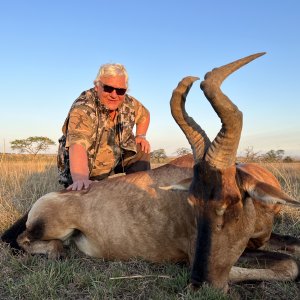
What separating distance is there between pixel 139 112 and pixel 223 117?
3.82 m

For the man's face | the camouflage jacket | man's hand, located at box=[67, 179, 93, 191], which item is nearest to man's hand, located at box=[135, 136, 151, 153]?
the camouflage jacket

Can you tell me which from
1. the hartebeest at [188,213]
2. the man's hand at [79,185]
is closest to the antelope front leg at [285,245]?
the hartebeest at [188,213]

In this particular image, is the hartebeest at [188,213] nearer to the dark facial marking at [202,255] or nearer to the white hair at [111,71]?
the dark facial marking at [202,255]

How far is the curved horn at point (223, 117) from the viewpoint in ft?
11.4

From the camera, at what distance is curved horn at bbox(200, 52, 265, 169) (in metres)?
3.46

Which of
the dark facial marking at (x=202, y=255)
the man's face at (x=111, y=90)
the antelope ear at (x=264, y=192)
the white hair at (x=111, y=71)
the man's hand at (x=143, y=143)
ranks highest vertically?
the white hair at (x=111, y=71)

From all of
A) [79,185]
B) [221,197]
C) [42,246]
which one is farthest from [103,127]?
[221,197]

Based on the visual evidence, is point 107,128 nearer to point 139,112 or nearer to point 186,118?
point 139,112

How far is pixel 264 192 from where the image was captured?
11.5ft

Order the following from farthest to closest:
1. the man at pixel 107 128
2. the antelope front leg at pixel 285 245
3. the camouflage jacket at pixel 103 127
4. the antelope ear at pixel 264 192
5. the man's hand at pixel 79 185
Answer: the camouflage jacket at pixel 103 127, the man at pixel 107 128, the man's hand at pixel 79 185, the antelope front leg at pixel 285 245, the antelope ear at pixel 264 192

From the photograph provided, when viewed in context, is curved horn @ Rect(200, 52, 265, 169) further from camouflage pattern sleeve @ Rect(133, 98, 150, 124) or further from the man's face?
camouflage pattern sleeve @ Rect(133, 98, 150, 124)

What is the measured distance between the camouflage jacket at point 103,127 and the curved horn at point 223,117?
2.81m

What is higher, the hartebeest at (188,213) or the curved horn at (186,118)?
the curved horn at (186,118)

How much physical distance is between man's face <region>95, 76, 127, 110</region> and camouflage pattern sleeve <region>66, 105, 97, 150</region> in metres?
0.29
